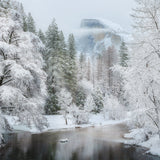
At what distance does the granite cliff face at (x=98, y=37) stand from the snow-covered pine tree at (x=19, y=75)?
6802cm

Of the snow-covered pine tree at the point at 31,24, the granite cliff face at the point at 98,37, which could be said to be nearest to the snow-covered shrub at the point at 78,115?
the snow-covered pine tree at the point at 31,24

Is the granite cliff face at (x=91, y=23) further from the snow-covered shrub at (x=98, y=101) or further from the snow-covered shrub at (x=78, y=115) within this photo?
the snow-covered shrub at (x=78, y=115)

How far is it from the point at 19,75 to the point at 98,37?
101 metres

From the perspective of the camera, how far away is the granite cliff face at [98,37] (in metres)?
87.3

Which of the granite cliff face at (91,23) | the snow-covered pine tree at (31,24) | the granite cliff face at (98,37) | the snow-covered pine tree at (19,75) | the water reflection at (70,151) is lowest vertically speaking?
the water reflection at (70,151)

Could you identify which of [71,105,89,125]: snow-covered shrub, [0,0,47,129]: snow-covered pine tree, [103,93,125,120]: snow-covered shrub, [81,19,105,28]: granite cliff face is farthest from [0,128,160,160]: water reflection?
[81,19,105,28]: granite cliff face

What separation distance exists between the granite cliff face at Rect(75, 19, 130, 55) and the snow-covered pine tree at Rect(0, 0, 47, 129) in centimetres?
6802

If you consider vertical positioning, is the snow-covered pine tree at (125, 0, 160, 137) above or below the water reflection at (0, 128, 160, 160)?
above

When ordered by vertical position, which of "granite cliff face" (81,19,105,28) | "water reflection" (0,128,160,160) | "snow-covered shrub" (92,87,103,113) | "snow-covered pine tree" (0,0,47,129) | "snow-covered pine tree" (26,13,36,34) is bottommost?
"water reflection" (0,128,160,160)

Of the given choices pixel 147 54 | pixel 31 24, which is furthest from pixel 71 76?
pixel 147 54

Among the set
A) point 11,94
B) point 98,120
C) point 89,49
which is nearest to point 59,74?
point 98,120

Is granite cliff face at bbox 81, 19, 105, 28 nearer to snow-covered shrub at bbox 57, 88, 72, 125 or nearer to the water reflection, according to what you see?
snow-covered shrub at bbox 57, 88, 72, 125

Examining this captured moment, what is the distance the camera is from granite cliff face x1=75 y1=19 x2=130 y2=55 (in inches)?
3437

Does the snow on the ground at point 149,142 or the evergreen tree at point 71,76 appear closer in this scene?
the snow on the ground at point 149,142
